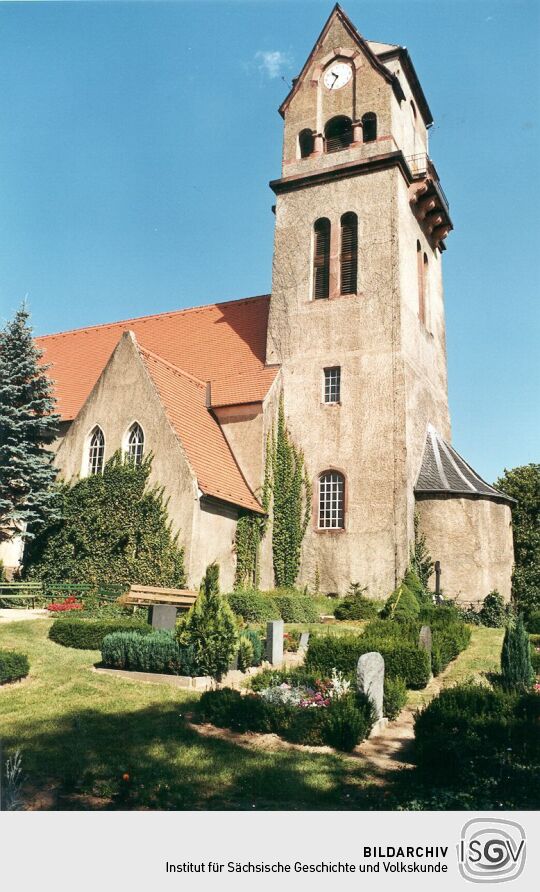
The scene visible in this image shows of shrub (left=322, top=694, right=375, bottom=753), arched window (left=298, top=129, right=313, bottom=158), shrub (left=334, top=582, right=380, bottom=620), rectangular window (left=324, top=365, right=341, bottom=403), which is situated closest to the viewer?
shrub (left=322, top=694, right=375, bottom=753)

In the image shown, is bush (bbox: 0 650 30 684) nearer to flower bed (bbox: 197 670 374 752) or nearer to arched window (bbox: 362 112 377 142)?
flower bed (bbox: 197 670 374 752)

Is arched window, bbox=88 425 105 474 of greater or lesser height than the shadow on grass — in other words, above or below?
above

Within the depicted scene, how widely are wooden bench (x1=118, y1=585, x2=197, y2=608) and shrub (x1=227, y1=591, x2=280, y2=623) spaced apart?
1.44 meters

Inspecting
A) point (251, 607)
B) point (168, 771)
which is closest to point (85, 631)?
point (251, 607)

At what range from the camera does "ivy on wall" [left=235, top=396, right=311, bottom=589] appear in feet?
77.9

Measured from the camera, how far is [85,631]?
1495cm

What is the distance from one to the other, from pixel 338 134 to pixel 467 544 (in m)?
17.2

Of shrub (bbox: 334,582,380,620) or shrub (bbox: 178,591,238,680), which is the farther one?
shrub (bbox: 334,582,380,620)

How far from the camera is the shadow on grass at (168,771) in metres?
6.94

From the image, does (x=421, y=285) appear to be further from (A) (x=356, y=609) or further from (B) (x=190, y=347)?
(A) (x=356, y=609)

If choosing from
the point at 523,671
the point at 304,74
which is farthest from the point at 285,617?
the point at 304,74

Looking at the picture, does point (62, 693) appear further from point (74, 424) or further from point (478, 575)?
point (478, 575)

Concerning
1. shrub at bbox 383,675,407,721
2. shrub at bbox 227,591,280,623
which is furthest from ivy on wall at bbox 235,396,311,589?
shrub at bbox 383,675,407,721
